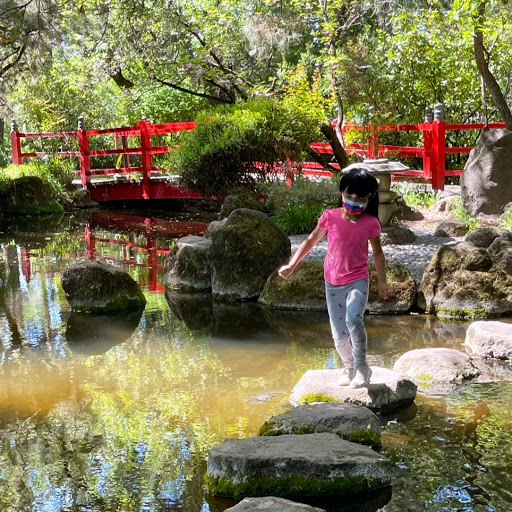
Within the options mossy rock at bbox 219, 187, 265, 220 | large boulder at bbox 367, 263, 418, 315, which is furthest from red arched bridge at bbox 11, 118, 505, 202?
large boulder at bbox 367, 263, 418, 315

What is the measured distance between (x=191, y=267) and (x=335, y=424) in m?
5.24

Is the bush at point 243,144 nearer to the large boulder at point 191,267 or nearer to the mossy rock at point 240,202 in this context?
the mossy rock at point 240,202

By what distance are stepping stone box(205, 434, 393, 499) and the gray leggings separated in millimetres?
1018

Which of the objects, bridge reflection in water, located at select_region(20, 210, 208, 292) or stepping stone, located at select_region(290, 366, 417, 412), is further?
bridge reflection in water, located at select_region(20, 210, 208, 292)

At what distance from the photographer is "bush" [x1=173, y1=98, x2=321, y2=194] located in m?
13.5

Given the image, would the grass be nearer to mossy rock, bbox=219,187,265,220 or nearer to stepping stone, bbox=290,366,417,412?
mossy rock, bbox=219,187,265,220

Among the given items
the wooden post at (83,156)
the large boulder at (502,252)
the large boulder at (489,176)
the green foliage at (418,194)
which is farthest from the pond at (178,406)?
the wooden post at (83,156)

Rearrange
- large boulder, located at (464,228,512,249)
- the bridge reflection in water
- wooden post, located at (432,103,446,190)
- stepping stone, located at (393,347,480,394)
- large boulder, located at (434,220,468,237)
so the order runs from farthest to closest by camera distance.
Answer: wooden post, located at (432,103,446,190), the bridge reflection in water, large boulder, located at (434,220,468,237), large boulder, located at (464,228,512,249), stepping stone, located at (393,347,480,394)

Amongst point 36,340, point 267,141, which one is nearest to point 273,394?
point 36,340

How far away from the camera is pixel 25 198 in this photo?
61.3 ft

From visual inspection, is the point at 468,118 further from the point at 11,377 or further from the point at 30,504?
the point at 30,504

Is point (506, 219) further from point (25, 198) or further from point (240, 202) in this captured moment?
point (25, 198)

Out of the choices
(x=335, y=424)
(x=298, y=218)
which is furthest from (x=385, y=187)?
(x=335, y=424)

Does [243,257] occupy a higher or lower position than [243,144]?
lower
